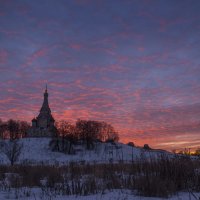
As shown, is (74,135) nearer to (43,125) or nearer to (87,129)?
(87,129)

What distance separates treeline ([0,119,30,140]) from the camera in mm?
105637

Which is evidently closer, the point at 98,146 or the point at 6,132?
the point at 98,146

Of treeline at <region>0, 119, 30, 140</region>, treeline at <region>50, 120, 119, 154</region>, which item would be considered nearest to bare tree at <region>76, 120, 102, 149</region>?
treeline at <region>50, 120, 119, 154</region>

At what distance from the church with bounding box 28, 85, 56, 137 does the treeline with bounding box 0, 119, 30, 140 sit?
7843 millimetres

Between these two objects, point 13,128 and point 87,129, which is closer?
point 87,129

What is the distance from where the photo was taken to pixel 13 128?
345ft

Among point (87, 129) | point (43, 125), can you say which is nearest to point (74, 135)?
point (87, 129)

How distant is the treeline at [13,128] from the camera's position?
10564 cm

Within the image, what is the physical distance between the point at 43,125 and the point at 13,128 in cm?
1186

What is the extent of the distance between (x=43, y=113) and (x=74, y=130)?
25.8m

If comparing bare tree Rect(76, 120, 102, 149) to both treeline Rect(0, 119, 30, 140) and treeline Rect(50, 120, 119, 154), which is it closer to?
A: treeline Rect(50, 120, 119, 154)

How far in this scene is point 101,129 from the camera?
109062 mm

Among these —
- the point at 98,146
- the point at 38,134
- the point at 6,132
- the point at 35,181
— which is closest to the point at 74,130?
the point at 98,146

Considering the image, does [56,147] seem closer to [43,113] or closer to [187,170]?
[43,113]
